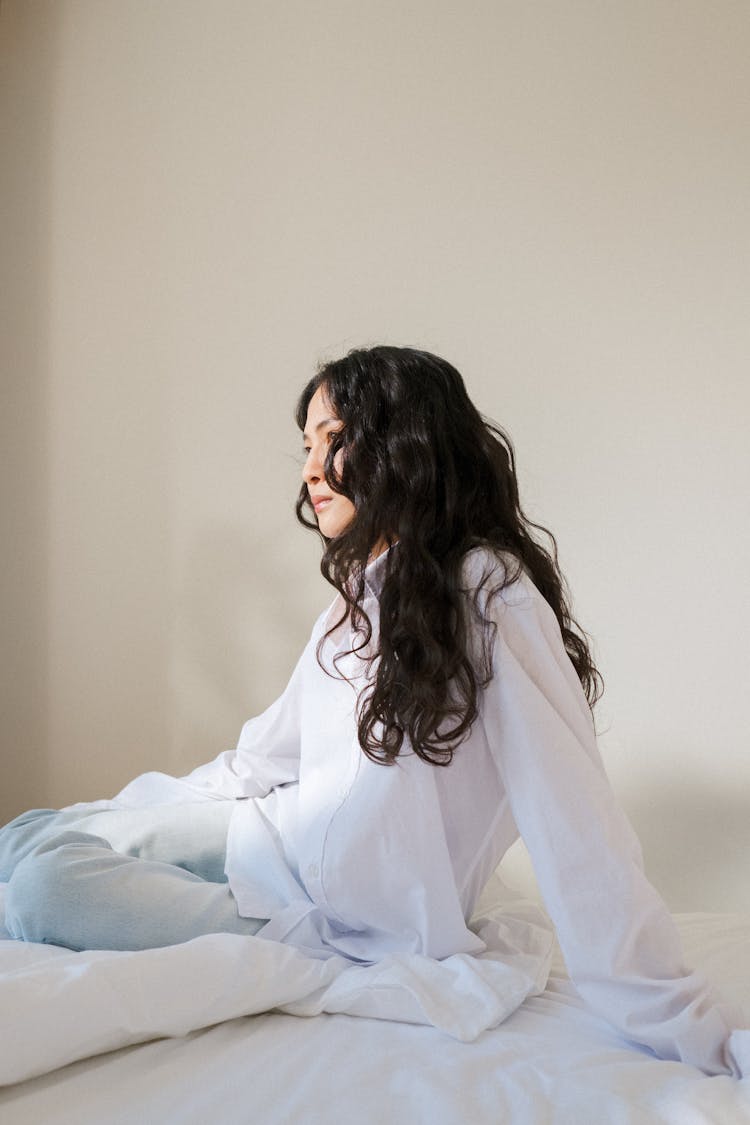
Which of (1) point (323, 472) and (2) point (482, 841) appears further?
(1) point (323, 472)

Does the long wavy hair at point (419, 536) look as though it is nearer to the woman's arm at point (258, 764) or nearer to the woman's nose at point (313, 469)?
the woman's nose at point (313, 469)

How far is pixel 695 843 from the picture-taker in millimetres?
2113

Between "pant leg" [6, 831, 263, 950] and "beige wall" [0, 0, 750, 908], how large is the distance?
1215mm

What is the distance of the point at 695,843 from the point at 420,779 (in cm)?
110

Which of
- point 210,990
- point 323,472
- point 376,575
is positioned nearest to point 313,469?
point 323,472

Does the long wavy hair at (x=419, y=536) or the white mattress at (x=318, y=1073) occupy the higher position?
the long wavy hair at (x=419, y=536)

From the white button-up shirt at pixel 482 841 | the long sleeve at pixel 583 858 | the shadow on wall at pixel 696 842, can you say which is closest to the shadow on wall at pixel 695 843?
the shadow on wall at pixel 696 842

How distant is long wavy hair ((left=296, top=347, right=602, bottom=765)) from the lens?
1.20 m

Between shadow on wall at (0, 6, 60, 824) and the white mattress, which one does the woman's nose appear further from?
shadow on wall at (0, 6, 60, 824)

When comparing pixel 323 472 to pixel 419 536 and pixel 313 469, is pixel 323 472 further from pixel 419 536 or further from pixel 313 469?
pixel 419 536

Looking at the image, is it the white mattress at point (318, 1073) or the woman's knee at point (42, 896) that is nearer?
the white mattress at point (318, 1073)

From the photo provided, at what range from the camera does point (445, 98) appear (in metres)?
2.39

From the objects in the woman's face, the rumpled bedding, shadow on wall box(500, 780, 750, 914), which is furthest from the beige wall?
the rumpled bedding

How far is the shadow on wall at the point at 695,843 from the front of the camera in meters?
2.07
